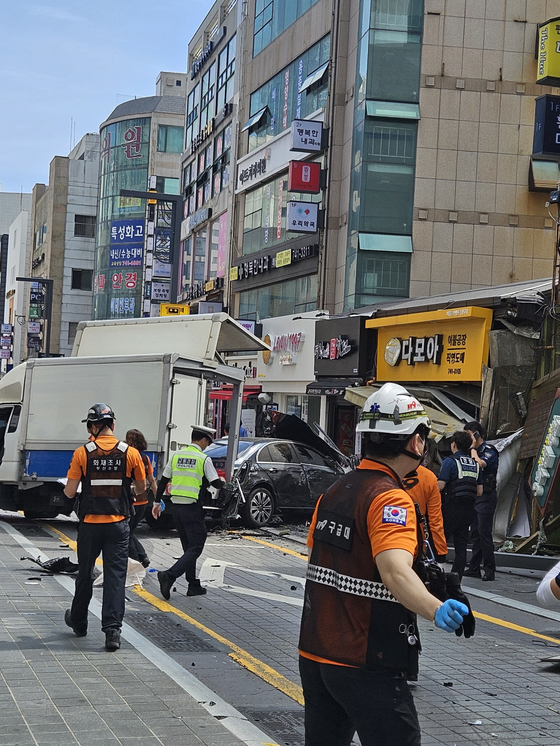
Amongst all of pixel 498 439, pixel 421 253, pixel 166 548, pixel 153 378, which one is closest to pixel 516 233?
pixel 421 253

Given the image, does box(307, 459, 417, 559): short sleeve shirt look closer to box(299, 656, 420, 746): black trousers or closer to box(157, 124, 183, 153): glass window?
box(299, 656, 420, 746): black trousers

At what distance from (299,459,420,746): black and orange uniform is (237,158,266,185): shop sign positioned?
118 feet

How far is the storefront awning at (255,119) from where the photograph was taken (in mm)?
39750

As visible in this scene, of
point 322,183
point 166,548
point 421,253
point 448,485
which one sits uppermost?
point 322,183

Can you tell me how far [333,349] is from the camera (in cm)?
2870

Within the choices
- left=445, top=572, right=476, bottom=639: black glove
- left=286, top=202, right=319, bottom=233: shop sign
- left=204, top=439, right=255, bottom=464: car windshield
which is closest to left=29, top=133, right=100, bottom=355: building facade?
left=286, top=202, right=319, bottom=233: shop sign

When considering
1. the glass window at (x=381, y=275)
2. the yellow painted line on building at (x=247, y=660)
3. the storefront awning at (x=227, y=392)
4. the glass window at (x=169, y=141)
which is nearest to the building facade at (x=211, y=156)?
the storefront awning at (x=227, y=392)

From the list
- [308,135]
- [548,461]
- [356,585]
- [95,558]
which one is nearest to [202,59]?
[308,135]

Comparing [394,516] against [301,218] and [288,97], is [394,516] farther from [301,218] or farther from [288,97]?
[288,97]

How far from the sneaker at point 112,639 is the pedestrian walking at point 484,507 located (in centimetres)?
626

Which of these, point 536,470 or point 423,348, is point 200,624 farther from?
point 423,348

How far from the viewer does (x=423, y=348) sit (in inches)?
931

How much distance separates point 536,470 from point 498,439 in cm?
278

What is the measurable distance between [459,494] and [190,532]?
11.4ft
